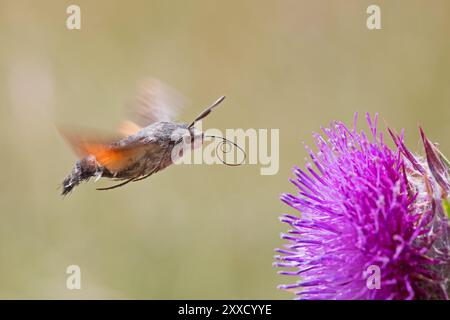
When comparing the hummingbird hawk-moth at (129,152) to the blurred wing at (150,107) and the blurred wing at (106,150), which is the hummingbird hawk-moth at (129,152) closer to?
the blurred wing at (106,150)

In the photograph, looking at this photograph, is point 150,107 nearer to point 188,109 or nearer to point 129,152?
point 129,152

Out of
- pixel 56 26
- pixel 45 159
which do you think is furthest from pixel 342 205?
pixel 56 26

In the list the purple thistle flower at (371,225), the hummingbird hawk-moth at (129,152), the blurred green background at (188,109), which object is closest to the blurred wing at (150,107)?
the hummingbird hawk-moth at (129,152)

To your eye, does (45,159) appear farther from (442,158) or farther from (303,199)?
(442,158)

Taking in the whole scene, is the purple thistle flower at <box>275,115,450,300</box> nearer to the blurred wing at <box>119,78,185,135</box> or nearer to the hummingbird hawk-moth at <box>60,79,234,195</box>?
the hummingbird hawk-moth at <box>60,79,234,195</box>

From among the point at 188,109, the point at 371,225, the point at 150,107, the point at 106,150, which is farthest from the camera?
the point at 188,109

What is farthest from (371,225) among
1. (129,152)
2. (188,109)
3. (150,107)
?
(188,109)

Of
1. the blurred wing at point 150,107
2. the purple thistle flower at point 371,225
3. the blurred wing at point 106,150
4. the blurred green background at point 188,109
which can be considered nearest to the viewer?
the purple thistle flower at point 371,225
